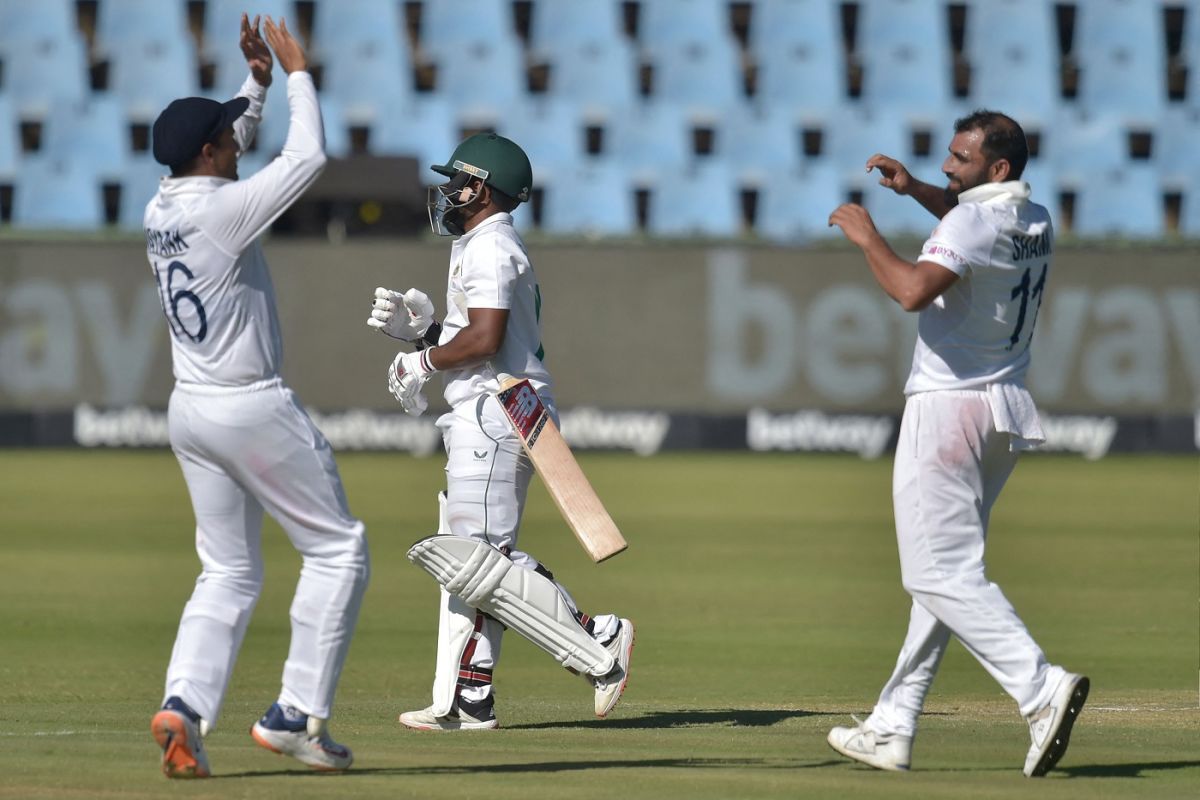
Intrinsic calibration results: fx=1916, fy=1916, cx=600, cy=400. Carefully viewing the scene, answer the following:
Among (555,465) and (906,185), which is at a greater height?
(906,185)

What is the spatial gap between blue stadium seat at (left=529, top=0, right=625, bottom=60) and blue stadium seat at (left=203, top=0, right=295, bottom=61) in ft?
11.5

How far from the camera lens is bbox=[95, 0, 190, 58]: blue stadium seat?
26891 mm

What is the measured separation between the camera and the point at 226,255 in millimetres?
5645

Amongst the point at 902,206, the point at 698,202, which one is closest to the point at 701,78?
the point at 698,202

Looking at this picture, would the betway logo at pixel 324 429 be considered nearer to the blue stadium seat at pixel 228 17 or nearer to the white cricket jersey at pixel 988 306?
the blue stadium seat at pixel 228 17

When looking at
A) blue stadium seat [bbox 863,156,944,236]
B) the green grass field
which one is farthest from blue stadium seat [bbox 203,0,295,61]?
the green grass field

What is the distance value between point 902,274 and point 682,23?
74.1 feet

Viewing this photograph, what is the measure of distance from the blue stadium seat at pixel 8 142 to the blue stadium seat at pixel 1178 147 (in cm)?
1581

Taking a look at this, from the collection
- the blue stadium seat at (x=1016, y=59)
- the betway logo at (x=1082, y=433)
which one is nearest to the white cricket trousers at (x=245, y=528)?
the betway logo at (x=1082, y=433)

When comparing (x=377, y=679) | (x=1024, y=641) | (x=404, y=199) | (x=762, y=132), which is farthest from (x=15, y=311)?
(x=1024, y=641)

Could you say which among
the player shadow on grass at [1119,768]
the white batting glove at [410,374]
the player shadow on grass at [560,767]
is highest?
the white batting glove at [410,374]

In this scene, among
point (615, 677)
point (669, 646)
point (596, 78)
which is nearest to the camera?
point (615, 677)

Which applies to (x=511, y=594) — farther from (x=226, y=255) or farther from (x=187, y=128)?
(x=187, y=128)

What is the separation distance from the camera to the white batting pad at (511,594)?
6.91m
